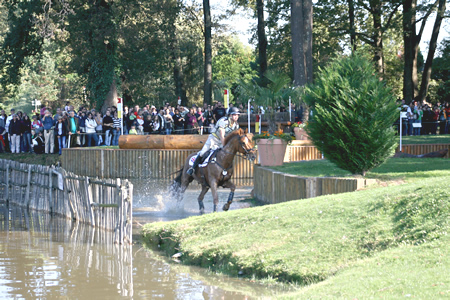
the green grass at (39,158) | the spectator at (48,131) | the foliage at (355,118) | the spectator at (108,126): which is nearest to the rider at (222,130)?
the foliage at (355,118)

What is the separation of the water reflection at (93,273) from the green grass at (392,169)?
6235 millimetres

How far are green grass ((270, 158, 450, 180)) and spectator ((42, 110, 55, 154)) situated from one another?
531 inches

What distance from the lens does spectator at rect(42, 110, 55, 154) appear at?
29.9 m

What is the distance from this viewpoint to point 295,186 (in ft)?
52.8

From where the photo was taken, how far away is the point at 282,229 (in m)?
11.4

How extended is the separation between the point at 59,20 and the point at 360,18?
75.8 ft

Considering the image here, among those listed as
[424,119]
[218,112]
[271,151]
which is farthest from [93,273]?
[424,119]

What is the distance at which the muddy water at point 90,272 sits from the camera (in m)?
9.49

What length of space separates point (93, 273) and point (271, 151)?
10.9m

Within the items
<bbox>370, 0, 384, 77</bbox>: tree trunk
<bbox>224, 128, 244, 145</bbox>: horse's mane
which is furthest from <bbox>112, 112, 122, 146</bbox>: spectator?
<bbox>370, 0, 384, 77</bbox>: tree trunk

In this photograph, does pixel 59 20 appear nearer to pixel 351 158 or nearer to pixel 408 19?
pixel 408 19

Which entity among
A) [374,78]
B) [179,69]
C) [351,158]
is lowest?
[351,158]

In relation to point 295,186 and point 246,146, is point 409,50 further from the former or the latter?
point 246,146

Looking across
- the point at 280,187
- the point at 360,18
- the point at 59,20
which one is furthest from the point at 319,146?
the point at 360,18
